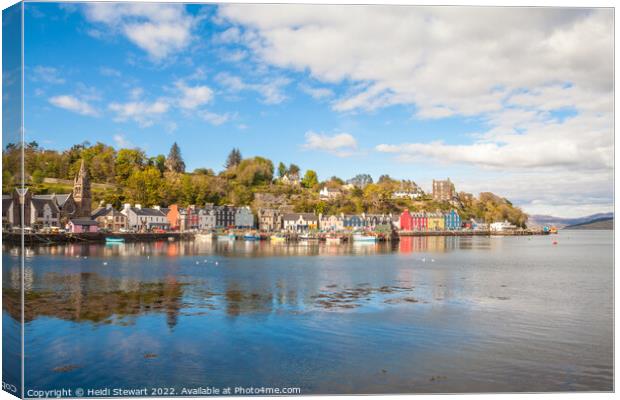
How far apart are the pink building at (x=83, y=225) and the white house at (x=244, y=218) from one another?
48.9 ft

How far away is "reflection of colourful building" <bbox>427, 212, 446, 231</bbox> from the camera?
5738cm

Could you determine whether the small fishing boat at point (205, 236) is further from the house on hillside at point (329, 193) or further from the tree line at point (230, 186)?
the house on hillside at point (329, 193)

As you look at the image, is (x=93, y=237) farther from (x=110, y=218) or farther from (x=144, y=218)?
(x=144, y=218)

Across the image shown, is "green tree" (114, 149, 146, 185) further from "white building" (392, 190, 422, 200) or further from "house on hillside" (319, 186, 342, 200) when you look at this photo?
"white building" (392, 190, 422, 200)

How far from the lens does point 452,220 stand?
193ft

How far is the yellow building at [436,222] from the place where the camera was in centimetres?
5741

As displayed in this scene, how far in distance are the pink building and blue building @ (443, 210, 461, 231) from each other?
131ft

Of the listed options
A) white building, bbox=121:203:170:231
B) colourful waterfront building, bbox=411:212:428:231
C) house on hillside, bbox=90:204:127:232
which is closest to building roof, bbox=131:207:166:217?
white building, bbox=121:203:170:231

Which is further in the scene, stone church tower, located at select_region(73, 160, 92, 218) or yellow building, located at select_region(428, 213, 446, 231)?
yellow building, located at select_region(428, 213, 446, 231)

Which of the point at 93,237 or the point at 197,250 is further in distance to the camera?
the point at 93,237


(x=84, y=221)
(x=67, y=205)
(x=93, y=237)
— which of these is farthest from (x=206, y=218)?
(x=67, y=205)

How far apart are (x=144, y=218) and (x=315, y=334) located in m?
31.5

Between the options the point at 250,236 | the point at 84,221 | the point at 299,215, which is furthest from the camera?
the point at 299,215

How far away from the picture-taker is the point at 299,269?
1705cm
